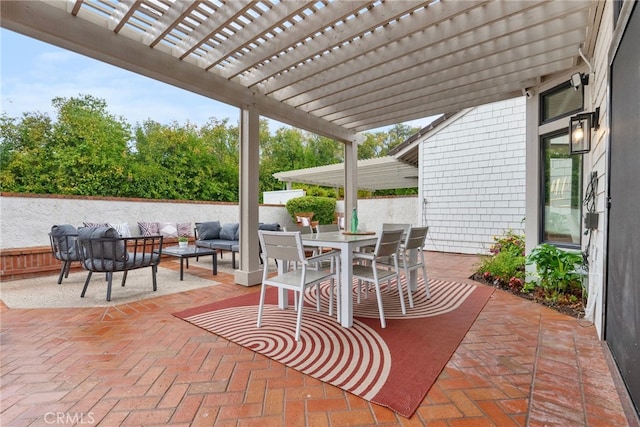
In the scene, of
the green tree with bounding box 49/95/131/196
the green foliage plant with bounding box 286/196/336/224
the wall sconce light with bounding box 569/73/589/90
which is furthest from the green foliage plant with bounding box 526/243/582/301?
the green tree with bounding box 49/95/131/196

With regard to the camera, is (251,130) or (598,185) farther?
(251,130)

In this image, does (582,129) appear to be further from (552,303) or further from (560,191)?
(552,303)

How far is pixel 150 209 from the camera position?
778 cm

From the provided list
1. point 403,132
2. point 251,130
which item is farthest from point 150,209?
point 403,132

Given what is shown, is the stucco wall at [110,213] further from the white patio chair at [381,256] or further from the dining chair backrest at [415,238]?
the white patio chair at [381,256]

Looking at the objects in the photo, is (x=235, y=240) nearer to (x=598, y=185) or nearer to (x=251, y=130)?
(x=251, y=130)

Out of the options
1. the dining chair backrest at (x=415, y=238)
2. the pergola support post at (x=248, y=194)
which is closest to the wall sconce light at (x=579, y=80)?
the dining chair backrest at (x=415, y=238)

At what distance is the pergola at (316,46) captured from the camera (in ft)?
8.64

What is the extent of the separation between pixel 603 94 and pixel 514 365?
241cm

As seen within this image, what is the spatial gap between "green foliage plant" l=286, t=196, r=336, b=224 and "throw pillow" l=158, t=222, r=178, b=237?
4.43 meters

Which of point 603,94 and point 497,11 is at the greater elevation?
point 497,11

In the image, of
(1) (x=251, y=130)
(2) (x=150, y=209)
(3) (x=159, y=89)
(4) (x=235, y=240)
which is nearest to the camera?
(1) (x=251, y=130)

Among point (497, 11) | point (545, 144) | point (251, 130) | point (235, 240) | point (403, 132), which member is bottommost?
point (235, 240)

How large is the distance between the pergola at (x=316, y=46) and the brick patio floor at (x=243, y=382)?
2126mm
